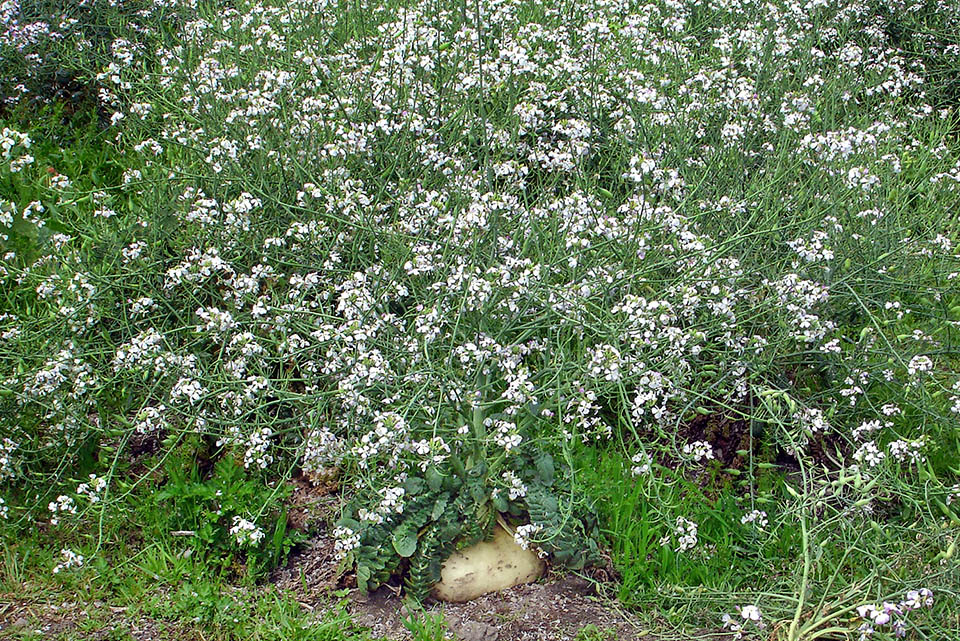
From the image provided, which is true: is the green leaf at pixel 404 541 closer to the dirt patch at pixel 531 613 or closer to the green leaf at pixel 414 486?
the green leaf at pixel 414 486

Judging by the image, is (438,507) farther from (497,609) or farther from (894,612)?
(894,612)

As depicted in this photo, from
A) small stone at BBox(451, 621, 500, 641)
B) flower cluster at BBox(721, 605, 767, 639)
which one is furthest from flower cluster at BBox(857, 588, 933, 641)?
small stone at BBox(451, 621, 500, 641)

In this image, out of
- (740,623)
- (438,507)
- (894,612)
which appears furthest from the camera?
(438,507)

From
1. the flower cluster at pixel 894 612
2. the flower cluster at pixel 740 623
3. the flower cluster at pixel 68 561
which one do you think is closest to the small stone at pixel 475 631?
the flower cluster at pixel 740 623

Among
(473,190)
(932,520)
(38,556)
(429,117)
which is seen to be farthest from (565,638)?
(429,117)

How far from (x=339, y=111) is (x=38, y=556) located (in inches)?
82.7

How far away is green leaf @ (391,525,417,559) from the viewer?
2.94 m

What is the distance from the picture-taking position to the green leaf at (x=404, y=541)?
2.94 metres

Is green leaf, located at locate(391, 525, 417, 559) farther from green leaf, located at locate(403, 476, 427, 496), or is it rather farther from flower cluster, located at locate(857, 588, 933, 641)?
flower cluster, located at locate(857, 588, 933, 641)

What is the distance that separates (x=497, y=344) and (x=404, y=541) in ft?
2.33

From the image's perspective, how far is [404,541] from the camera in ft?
9.71

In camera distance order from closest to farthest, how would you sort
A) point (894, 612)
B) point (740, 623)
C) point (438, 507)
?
point (894, 612)
point (740, 623)
point (438, 507)

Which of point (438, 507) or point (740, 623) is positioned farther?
point (438, 507)

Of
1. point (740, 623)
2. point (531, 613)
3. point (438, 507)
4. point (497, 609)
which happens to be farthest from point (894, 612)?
point (438, 507)
